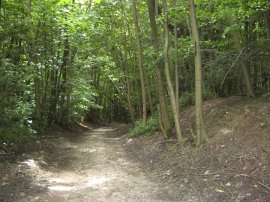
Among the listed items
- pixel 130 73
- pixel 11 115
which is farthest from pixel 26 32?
pixel 130 73

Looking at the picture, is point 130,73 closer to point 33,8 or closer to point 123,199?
point 33,8

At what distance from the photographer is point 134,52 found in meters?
21.8

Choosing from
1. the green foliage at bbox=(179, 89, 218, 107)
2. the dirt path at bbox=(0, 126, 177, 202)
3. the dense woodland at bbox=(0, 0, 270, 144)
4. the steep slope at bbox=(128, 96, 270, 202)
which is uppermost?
the dense woodland at bbox=(0, 0, 270, 144)

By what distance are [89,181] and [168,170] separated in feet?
7.67

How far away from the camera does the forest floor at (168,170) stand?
602 cm

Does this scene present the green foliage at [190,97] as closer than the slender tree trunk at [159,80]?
No

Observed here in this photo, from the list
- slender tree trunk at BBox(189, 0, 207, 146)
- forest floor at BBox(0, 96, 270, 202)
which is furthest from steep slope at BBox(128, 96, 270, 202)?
slender tree trunk at BBox(189, 0, 207, 146)

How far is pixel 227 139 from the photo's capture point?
27.1ft

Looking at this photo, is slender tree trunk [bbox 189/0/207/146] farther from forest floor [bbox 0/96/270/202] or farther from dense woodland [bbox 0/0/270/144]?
forest floor [bbox 0/96/270/202]

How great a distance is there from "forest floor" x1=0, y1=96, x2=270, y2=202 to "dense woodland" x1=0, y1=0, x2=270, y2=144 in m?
0.96

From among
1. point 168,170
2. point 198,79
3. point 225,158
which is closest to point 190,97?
point 198,79

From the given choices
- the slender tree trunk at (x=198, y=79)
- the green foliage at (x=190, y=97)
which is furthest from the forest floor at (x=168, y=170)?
the green foliage at (x=190, y=97)

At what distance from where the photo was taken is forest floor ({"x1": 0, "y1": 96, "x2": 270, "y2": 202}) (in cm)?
602

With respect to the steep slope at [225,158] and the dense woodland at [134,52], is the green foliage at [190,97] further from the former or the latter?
the steep slope at [225,158]
